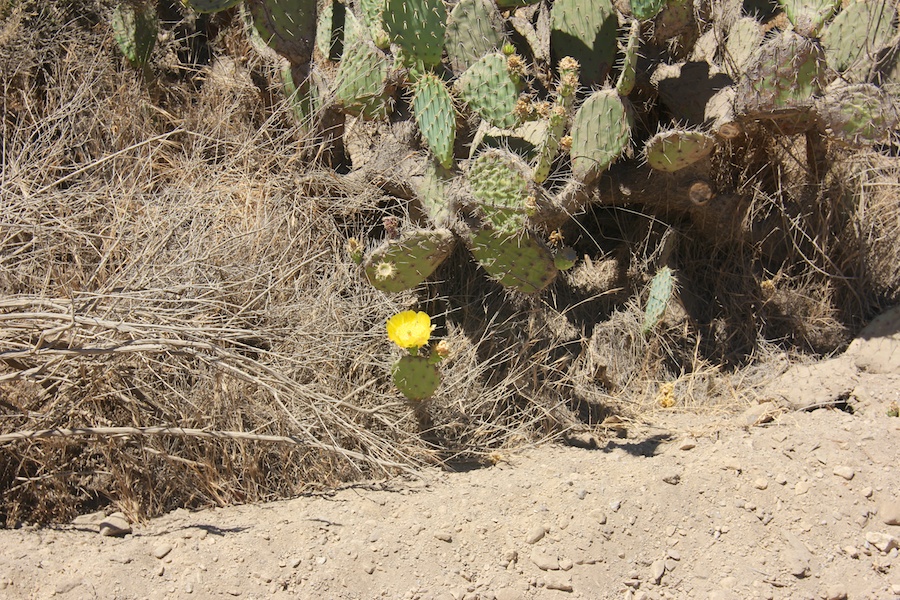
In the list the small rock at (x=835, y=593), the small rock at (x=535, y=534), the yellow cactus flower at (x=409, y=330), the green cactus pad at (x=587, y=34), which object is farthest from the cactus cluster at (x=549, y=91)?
the small rock at (x=835, y=593)

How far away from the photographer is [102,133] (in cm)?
371

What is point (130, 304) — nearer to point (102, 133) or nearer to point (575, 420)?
point (102, 133)

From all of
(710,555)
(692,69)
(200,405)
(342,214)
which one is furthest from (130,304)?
(692,69)

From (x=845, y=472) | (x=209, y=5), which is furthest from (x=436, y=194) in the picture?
(x=845, y=472)

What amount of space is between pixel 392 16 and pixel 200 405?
61.2 inches

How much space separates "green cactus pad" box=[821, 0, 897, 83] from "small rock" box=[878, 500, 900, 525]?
168cm

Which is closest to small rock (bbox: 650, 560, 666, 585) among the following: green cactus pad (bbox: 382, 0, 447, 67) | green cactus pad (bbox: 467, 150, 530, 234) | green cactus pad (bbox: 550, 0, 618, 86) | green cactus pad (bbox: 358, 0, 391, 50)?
green cactus pad (bbox: 467, 150, 530, 234)

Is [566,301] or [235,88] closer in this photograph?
[566,301]

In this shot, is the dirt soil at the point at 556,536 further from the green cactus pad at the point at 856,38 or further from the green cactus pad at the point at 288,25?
the green cactus pad at the point at 288,25

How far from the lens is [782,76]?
3062 mm

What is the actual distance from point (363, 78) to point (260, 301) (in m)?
0.98

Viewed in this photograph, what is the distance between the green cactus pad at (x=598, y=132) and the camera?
3064mm

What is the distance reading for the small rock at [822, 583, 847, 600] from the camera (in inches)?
94.6

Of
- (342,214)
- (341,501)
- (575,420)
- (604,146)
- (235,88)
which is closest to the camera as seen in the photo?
(341,501)
